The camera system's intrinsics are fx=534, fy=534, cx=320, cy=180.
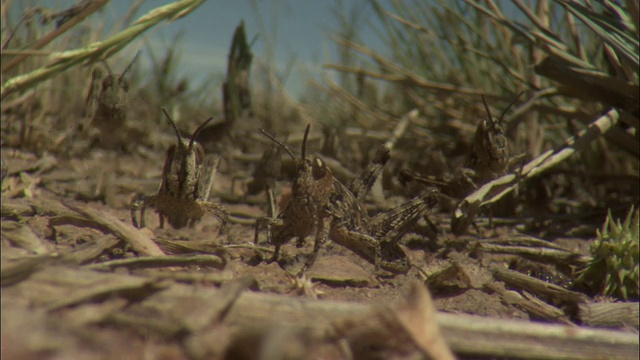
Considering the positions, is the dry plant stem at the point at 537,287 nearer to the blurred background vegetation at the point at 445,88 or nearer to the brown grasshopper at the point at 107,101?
the blurred background vegetation at the point at 445,88

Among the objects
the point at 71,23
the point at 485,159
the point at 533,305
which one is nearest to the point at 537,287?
the point at 533,305

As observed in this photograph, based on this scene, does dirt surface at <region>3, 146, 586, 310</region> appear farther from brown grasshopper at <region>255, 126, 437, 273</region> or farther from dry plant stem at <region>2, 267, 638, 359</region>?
dry plant stem at <region>2, 267, 638, 359</region>

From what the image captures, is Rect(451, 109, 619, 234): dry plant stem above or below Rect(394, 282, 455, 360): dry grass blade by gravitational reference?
above

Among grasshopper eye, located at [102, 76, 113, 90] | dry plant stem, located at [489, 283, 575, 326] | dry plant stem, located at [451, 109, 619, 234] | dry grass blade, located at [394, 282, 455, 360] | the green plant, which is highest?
grasshopper eye, located at [102, 76, 113, 90]

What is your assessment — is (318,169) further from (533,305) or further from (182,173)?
(533,305)

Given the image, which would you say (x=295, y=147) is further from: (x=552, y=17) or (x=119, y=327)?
(x=119, y=327)

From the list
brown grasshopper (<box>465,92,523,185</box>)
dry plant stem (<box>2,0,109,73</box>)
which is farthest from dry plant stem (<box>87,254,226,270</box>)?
brown grasshopper (<box>465,92,523,185</box>)
